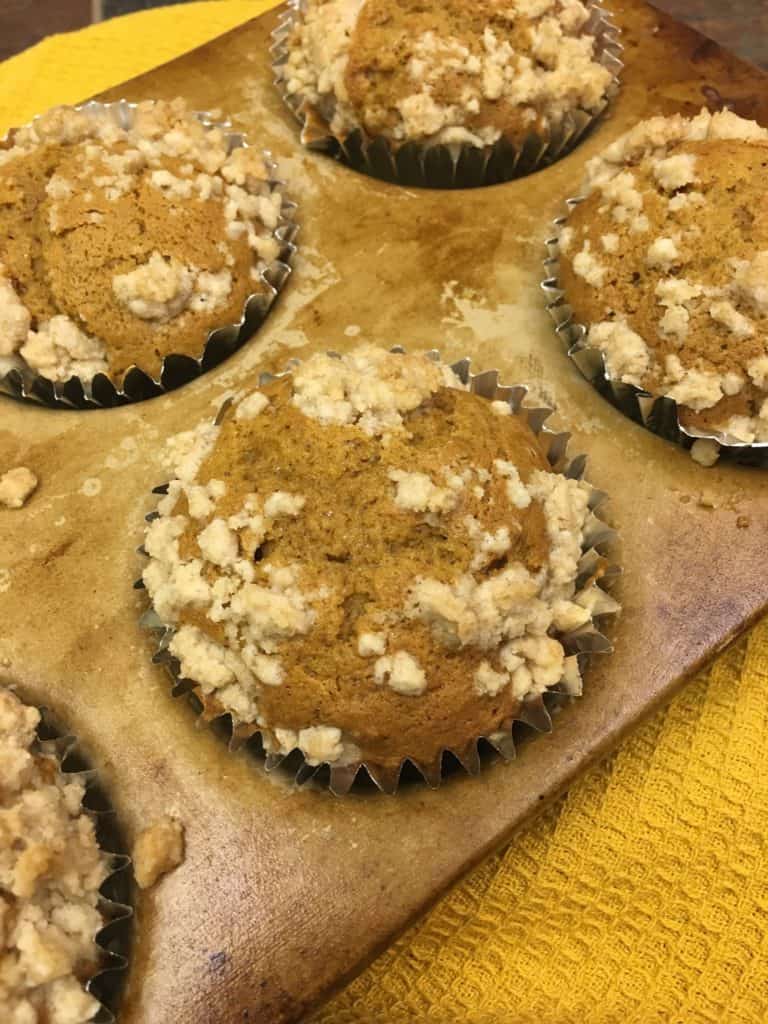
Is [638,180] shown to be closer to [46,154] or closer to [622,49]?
[622,49]

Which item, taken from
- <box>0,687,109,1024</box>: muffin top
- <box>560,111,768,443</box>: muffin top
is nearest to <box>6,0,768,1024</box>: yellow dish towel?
<box>0,687,109,1024</box>: muffin top

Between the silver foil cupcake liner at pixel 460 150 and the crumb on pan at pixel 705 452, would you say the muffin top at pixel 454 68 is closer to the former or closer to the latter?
the silver foil cupcake liner at pixel 460 150

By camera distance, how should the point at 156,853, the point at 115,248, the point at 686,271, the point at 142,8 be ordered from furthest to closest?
the point at 142,8 → the point at 115,248 → the point at 686,271 → the point at 156,853

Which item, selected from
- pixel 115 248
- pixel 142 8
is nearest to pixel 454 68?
pixel 115 248

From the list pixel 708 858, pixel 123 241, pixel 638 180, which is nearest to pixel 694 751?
pixel 708 858

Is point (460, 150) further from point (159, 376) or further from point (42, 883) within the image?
point (42, 883)

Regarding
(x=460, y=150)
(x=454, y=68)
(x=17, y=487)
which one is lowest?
(x=17, y=487)

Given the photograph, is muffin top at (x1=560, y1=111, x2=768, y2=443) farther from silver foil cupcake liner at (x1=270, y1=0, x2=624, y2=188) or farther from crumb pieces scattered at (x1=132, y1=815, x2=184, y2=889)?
crumb pieces scattered at (x1=132, y1=815, x2=184, y2=889)

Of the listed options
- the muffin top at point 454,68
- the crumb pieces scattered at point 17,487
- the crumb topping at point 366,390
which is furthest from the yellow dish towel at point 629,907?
the muffin top at point 454,68
